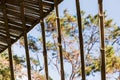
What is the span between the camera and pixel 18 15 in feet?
8.00

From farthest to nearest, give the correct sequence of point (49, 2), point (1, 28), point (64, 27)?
point (64, 27)
point (1, 28)
point (49, 2)

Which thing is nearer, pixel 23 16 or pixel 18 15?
pixel 23 16

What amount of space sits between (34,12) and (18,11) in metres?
0.14

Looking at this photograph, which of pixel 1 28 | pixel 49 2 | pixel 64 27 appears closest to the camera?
pixel 49 2

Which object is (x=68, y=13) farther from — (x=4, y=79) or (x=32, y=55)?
(x=4, y=79)

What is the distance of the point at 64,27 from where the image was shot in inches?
328

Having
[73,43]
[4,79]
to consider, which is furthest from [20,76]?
[73,43]

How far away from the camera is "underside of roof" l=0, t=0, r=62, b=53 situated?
2.35 metres

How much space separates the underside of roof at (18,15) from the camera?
7.72 ft

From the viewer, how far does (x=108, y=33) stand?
841 centimetres

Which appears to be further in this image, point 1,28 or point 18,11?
point 1,28

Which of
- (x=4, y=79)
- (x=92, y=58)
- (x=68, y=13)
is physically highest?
(x=68, y=13)

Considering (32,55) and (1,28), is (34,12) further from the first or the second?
(32,55)

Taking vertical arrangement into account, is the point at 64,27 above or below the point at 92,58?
above
